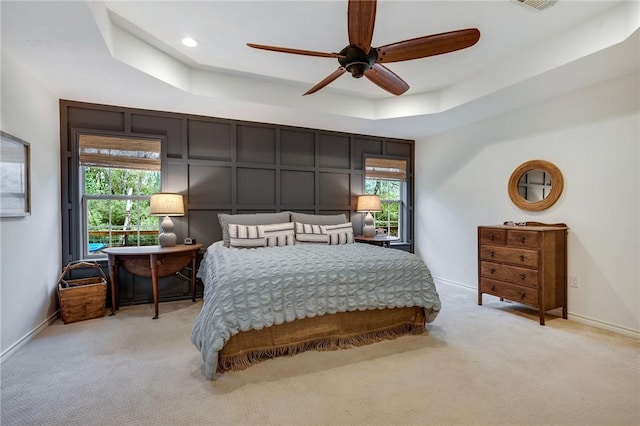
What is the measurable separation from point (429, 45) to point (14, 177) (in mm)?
3347

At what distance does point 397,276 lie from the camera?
269 centimetres

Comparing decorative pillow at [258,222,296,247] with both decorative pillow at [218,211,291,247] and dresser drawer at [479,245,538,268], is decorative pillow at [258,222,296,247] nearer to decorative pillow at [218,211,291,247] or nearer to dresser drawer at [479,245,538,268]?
decorative pillow at [218,211,291,247]

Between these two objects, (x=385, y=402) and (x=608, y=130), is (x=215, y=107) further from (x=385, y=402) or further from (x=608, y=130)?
(x=608, y=130)

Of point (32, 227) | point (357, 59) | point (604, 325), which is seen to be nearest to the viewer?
point (357, 59)

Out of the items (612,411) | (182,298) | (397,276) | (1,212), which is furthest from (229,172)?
(612,411)

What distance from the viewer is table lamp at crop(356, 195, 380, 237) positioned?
466cm

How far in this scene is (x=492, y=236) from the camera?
352cm

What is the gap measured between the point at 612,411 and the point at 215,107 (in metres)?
4.29

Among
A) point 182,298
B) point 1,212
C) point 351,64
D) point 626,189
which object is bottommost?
point 182,298

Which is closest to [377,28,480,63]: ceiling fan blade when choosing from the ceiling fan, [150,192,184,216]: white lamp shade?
the ceiling fan

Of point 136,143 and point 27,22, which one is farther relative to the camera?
point 136,143

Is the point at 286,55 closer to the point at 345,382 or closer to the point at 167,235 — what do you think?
the point at 167,235

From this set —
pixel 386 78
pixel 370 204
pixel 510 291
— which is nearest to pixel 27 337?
pixel 386 78

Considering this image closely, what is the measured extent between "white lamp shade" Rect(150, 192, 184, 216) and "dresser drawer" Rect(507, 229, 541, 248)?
3761 mm
